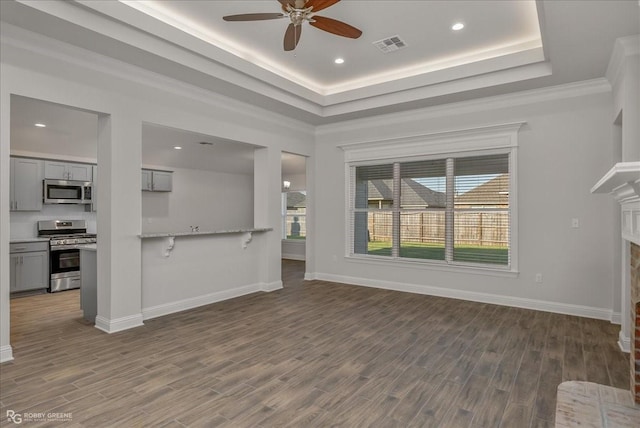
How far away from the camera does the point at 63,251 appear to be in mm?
6121

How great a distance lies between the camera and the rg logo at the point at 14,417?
2188 millimetres

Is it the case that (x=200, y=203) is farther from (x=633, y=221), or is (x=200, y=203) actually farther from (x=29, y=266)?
(x=633, y=221)

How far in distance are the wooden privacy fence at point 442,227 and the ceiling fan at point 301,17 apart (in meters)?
3.26

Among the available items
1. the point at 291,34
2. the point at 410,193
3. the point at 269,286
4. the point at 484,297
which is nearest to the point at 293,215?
the point at 269,286

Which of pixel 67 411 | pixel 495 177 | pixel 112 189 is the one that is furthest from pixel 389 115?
pixel 67 411

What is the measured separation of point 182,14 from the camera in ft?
11.8

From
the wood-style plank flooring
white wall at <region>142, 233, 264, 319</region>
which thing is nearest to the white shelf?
the wood-style plank flooring

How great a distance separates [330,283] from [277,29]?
161 inches

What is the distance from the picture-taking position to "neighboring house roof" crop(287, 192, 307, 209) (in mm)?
10398

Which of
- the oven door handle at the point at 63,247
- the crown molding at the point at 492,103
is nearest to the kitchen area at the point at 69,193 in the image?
the oven door handle at the point at 63,247

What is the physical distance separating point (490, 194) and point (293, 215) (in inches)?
251

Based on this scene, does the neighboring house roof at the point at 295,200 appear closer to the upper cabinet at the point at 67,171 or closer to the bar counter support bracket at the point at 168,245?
the upper cabinet at the point at 67,171

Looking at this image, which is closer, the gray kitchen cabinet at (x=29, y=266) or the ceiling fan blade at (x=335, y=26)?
the ceiling fan blade at (x=335, y=26)

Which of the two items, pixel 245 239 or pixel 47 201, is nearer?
pixel 245 239
